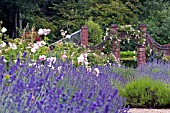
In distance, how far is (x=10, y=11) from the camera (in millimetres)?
28750

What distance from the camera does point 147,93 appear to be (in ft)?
25.9

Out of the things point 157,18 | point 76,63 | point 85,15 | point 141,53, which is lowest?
point 157,18

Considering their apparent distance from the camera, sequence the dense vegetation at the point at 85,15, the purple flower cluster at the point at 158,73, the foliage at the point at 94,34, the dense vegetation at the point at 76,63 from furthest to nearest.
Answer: the dense vegetation at the point at 85,15 → the foliage at the point at 94,34 → the purple flower cluster at the point at 158,73 → the dense vegetation at the point at 76,63

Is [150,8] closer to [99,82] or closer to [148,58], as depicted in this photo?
[148,58]

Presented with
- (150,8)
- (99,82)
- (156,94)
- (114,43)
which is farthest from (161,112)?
(150,8)

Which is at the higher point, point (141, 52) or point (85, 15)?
point (141, 52)

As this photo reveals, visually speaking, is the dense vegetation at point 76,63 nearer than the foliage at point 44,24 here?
Yes

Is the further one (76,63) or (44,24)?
(44,24)

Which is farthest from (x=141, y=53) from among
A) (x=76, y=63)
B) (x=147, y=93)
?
(x=76, y=63)

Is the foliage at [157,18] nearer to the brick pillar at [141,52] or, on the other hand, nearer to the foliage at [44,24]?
the foliage at [44,24]

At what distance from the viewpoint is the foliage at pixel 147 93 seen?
776 centimetres

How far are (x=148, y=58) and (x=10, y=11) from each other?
14.2m

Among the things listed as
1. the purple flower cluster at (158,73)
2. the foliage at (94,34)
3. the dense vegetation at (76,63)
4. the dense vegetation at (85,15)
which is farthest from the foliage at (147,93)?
the dense vegetation at (85,15)

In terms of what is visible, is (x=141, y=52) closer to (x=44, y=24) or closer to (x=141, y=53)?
(x=141, y=53)
